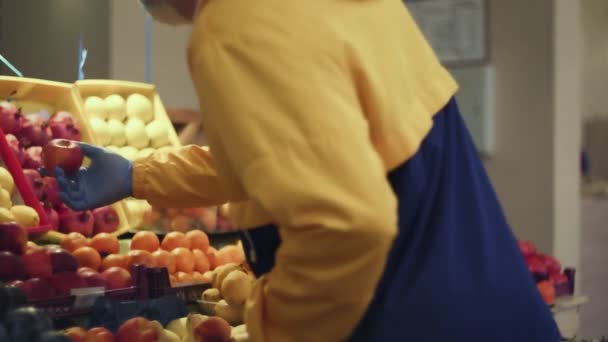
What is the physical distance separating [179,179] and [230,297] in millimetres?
418

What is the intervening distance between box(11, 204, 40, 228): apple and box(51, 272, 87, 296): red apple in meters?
0.45

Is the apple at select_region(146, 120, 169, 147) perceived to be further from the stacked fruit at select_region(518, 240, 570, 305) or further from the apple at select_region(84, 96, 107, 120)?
the stacked fruit at select_region(518, 240, 570, 305)

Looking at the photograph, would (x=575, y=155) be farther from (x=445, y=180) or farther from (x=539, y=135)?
(x=445, y=180)

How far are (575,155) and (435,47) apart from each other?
0.93m

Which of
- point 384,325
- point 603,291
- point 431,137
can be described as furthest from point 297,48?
point 603,291

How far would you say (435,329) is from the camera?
1134mm

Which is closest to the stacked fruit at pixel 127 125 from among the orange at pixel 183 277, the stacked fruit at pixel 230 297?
the orange at pixel 183 277

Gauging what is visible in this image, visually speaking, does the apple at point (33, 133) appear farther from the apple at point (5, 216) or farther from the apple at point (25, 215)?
the apple at point (5, 216)

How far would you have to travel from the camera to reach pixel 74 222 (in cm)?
248

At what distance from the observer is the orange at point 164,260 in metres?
2.16

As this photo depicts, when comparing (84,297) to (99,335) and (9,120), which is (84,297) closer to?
(99,335)

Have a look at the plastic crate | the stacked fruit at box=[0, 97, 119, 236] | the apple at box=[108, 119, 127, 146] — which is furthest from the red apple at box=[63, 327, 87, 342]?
the apple at box=[108, 119, 127, 146]

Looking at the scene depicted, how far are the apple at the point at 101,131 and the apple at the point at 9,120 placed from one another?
1.22 feet

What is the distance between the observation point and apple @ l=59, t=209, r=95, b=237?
8.14ft
